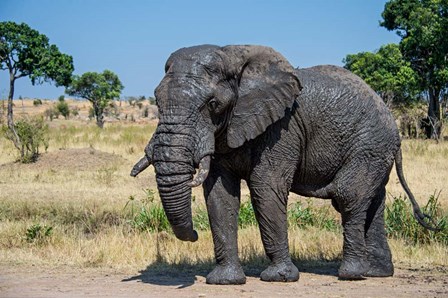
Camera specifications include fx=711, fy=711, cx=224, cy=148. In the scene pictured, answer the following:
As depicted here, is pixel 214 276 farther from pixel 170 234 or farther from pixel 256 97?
pixel 170 234

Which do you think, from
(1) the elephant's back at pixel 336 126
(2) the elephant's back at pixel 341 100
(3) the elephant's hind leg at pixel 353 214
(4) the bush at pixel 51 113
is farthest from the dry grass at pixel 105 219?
(4) the bush at pixel 51 113

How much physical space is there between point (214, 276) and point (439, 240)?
385cm

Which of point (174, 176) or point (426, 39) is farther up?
point (426, 39)

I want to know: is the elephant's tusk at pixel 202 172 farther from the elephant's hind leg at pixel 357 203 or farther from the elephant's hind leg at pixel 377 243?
the elephant's hind leg at pixel 377 243

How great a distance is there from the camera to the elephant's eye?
6.53 meters

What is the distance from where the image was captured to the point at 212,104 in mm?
6559

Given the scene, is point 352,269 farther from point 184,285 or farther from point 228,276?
point 184,285

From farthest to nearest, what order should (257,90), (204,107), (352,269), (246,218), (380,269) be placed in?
(246,218), (380,269), (352,269), (257,90), (204,107)

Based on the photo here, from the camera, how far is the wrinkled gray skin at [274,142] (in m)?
6.49

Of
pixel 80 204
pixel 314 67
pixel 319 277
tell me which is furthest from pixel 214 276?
pixel 80 204

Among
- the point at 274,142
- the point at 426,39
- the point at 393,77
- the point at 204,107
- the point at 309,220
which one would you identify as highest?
the point at 426,39

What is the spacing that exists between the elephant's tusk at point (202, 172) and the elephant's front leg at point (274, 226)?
39.0 inches

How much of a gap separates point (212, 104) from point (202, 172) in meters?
0.73

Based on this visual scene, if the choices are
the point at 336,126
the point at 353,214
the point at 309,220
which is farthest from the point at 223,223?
A: the point at 309,220
